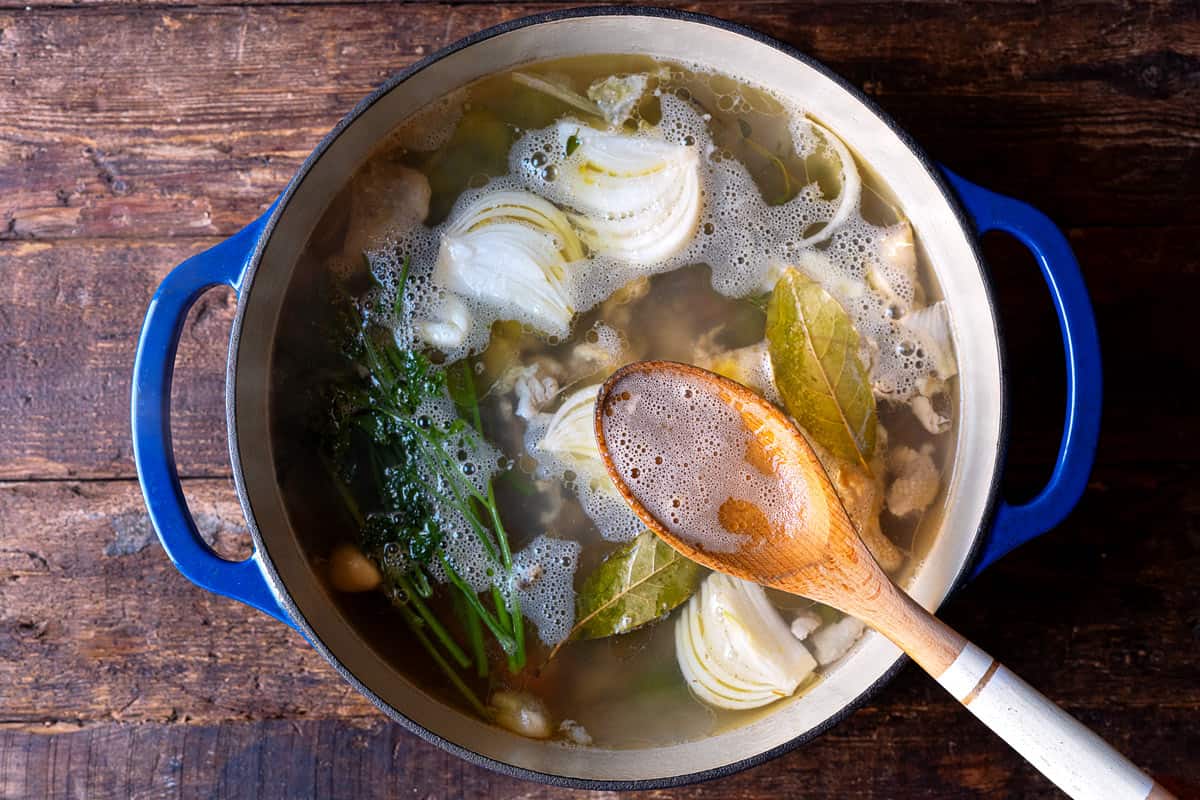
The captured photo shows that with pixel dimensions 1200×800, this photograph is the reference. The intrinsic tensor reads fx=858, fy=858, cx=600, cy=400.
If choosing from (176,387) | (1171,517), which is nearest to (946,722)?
(1171,517)

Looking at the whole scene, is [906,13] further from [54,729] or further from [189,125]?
[54,729]

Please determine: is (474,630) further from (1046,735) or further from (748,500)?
(1046,735)

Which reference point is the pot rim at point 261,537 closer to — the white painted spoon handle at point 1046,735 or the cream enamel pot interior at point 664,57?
the cream enamel pot interior at point 664,57

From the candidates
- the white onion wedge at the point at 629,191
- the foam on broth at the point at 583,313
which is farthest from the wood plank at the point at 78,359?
the white onion wedge at the point at 629,191

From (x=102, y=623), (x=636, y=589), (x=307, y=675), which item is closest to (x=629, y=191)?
(x=636, y=589)

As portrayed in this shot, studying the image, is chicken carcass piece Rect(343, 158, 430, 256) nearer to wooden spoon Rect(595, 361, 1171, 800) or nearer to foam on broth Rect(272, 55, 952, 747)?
foam on broth Rect(272, 55, 952, 747)
